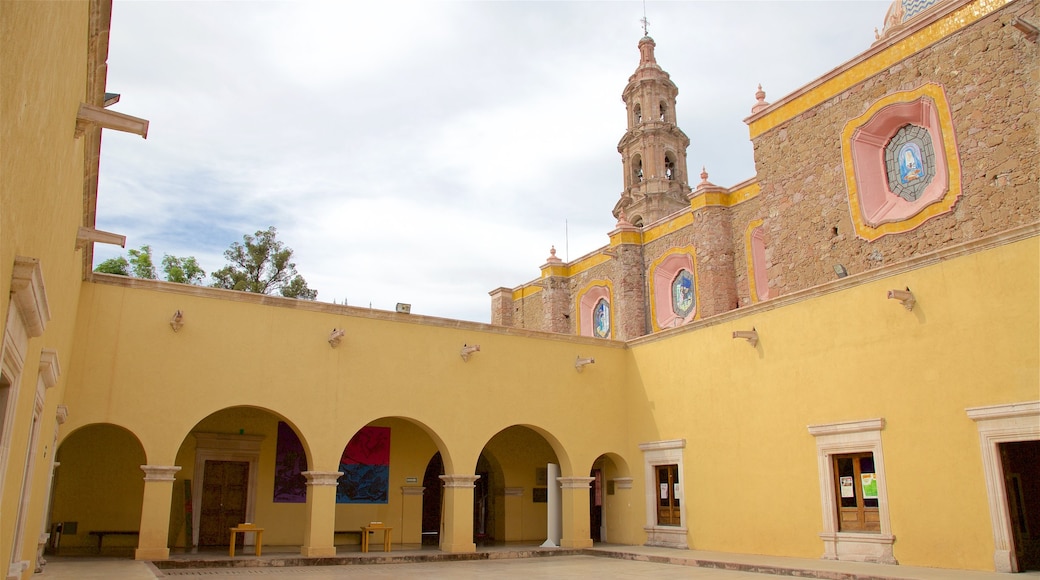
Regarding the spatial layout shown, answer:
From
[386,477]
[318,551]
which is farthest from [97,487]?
[386,477]

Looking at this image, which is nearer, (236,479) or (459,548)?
(459,548)

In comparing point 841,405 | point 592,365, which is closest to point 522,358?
point 592,365

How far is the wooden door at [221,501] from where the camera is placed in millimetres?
14359

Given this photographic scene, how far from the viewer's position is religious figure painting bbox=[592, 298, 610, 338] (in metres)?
24.7

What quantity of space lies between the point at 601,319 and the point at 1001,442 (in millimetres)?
15790

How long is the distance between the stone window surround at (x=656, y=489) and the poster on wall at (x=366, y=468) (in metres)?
5.32

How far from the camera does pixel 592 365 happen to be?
16312 millimetres

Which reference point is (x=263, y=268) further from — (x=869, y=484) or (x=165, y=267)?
(x=869, y=484)

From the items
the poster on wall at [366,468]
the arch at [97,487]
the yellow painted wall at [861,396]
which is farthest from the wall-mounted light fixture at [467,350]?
the arch at [97,487]

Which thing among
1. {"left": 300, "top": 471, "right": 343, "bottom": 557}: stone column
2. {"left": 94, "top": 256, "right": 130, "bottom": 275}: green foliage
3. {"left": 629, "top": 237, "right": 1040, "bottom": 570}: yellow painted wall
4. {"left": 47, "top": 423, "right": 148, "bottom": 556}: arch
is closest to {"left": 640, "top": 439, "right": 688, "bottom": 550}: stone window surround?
{"left": 629, "top": 237, "right": 1040, "bottom": 570}: yellow painted wall

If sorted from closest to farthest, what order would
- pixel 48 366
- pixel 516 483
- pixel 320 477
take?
pixel 48 366
pixel 320 477
pixel 516 483

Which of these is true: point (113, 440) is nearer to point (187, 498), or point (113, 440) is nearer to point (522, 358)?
point (187, 498)

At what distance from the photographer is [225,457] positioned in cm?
1455

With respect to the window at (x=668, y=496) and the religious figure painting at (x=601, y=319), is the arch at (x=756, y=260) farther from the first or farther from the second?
the religious figure painting at (x=601, y=319)
